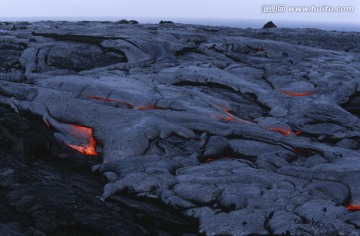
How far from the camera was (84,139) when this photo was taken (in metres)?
5.92

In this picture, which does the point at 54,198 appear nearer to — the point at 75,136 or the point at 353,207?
the point at 75,136

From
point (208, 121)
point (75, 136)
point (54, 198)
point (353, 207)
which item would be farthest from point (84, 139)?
point (353, 207)

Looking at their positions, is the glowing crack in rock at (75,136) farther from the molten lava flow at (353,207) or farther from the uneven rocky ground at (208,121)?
the molten lava flow at (353,207)

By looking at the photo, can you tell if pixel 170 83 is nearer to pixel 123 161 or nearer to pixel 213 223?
pixel 123 161

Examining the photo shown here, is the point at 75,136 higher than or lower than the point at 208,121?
lower

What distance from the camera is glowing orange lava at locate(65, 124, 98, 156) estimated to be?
5.70 m

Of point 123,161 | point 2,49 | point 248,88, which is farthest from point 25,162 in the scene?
point 2,49

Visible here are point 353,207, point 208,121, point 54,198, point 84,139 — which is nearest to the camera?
point 54,198

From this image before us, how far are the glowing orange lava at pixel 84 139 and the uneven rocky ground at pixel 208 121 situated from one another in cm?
2

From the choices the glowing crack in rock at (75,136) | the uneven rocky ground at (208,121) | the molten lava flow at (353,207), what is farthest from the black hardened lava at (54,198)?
the molten lava flow at (353,207)

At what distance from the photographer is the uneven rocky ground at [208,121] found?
4.14 metres

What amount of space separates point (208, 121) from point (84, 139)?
2197 mm

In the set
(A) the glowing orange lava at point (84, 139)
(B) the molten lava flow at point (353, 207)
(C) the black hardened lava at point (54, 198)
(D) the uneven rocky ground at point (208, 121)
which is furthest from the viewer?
(A) the glowing orange lava at point (84, 139)


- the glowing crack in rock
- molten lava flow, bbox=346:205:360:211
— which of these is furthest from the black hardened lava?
molten lava flow, bbox=346:205:360:211
